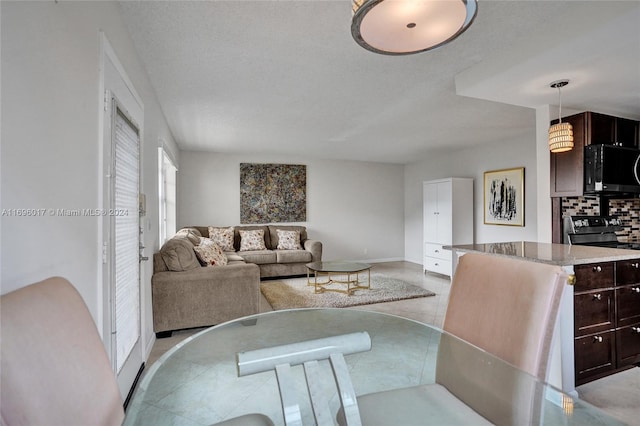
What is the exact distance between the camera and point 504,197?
5129 mm

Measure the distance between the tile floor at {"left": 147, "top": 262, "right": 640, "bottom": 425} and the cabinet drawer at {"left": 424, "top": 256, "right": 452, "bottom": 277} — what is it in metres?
0.12

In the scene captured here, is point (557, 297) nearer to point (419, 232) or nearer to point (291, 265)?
point (291, 265)

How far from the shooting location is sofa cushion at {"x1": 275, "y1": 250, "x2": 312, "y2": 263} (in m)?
5.64

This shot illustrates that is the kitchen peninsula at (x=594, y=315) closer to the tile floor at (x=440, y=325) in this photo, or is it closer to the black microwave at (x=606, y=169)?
the tile floor at (x=440, y=325)

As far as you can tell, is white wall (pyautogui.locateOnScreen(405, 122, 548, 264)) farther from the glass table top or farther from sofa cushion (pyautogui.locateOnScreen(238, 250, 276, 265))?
sofa cushion (pyautogui.locateOnScreen(238, 250, 276, 265))

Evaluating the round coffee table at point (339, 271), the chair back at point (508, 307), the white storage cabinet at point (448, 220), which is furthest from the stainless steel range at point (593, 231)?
the chair back at point (508, 307)

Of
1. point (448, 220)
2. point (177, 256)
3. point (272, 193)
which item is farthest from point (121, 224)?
point (448, 220)

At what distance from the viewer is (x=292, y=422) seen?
77cm

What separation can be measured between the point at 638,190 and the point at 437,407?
3.56 m

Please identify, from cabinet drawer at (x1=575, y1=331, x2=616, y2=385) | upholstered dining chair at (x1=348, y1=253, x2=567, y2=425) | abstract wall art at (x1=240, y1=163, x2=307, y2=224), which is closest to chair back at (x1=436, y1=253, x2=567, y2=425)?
upholstered dining chair at (x1=348, y1=253, x2=567, y2=425)

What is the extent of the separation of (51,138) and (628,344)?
348 centimetres

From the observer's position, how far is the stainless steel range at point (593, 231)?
311 centimetres

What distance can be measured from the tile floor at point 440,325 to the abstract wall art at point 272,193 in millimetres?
2110

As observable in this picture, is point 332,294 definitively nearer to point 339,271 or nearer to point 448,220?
point 339,271
